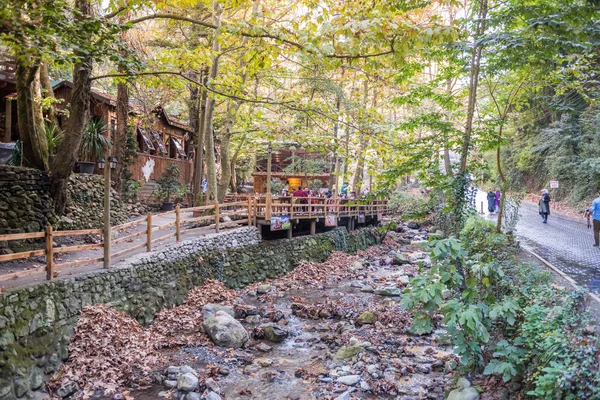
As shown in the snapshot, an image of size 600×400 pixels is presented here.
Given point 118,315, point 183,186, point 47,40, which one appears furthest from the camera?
point 183,186

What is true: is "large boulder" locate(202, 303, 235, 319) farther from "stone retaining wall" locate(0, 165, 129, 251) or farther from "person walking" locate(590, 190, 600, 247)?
"person walking" locate(590, 190, 600, 247)

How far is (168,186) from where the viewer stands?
20.1 m

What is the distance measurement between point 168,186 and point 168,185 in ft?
0.21

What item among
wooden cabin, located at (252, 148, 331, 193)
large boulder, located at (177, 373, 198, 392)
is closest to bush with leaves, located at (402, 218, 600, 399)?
large boulder, located at (177, 373, 198, 392)

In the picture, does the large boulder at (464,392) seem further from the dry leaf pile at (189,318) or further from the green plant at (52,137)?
the green plant at (52,137)

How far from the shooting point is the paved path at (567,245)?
8.45 m

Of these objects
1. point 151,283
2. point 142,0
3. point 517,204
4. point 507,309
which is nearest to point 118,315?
point 151,283

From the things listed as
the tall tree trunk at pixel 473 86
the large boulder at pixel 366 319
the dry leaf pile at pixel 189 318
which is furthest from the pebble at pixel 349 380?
the tall tree trunk at pixel 473 86

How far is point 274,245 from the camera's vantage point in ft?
50.4

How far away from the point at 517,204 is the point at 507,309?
5767mm

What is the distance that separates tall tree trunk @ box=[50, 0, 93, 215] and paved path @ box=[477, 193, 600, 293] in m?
11.0

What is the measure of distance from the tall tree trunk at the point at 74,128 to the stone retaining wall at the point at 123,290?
8.84 feet

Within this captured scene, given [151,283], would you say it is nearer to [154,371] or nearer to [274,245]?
[154,371]

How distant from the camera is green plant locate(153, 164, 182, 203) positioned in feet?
64.7
